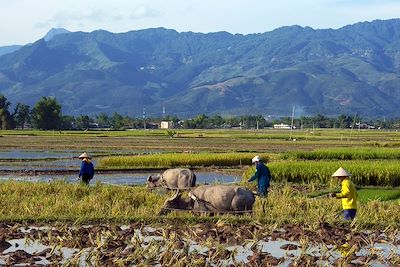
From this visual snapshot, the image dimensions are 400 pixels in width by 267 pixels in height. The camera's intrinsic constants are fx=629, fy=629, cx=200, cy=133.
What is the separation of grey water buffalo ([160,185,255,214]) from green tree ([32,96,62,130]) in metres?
74.4

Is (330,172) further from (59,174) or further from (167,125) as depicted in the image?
(167,125)

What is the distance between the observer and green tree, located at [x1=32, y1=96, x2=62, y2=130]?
280 ft

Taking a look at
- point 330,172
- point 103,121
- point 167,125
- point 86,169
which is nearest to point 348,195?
point 86,169

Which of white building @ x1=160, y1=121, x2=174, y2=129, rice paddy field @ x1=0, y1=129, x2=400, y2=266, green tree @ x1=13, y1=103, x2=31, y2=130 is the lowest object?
white building @ x1=160, y1=121, x2=174, y2=129

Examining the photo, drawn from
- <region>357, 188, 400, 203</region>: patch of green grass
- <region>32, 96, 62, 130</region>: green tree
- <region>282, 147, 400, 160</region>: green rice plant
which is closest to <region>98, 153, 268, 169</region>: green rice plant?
<region>282, 147, 400, 160</region>: green rice plant

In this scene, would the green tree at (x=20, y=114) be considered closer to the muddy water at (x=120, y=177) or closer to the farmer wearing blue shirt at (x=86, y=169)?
the muddy water at (x=120, y=177)

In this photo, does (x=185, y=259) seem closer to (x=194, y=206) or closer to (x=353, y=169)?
(x=194, y=206)

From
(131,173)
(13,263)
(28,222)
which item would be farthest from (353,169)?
(13,263)

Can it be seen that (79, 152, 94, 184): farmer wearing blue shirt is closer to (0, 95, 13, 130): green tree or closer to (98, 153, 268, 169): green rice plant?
(98, 153, 268, 169): green rice plant

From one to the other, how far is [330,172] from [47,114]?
69971mm

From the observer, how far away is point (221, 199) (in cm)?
1292

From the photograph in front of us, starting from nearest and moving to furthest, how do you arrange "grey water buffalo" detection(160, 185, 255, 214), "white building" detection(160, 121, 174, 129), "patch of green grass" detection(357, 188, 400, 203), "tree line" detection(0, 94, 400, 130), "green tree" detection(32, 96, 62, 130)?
"grey water buffalo" detection(160, 185, 255, 214)
"patch of green grass" detection(357, 188, 400, 203)
"green tree" detection(32, 96, 62, 130)
"tree line" detection(0, 94, 400, 130)
"white building" detection(160, 121, 174, 129)

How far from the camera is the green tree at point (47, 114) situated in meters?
85.2

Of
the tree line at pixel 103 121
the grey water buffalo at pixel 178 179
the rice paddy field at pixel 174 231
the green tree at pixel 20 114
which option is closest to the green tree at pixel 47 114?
the tree line at pixel 103 121
